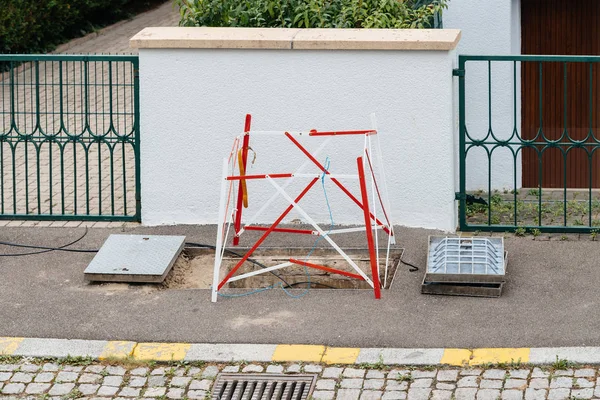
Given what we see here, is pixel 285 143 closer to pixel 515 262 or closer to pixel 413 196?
pixel 413 196

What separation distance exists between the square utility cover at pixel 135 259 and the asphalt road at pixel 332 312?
13 cm

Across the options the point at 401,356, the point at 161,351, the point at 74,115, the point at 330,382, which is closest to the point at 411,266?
the point at 401,356

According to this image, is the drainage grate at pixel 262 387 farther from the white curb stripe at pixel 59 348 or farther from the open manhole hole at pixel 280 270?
the open manhole hole at pixel 280 270

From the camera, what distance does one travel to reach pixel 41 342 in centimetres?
807

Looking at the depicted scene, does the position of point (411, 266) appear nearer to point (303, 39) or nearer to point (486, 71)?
point (303, 39)

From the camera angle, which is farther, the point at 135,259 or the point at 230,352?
the point at 135,259

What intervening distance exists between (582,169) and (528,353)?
6.45m

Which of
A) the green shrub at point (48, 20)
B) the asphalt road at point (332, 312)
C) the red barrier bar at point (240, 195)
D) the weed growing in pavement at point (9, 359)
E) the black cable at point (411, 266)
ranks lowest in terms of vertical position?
the weed growing in pavement at point (9, 359)

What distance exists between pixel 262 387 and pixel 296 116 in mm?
3380

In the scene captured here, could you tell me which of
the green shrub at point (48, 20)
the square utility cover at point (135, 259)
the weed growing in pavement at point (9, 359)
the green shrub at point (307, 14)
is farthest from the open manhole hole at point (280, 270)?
the green shrub at point (48, 20)

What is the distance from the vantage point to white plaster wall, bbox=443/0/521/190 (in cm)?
1304

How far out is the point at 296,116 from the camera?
10.3m

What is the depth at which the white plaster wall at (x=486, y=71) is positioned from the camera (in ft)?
42.8

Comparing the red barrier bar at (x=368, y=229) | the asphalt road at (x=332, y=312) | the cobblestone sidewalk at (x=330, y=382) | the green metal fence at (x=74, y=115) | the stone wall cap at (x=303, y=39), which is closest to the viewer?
the cobblestone sidewalk at (x=330, y=382)
